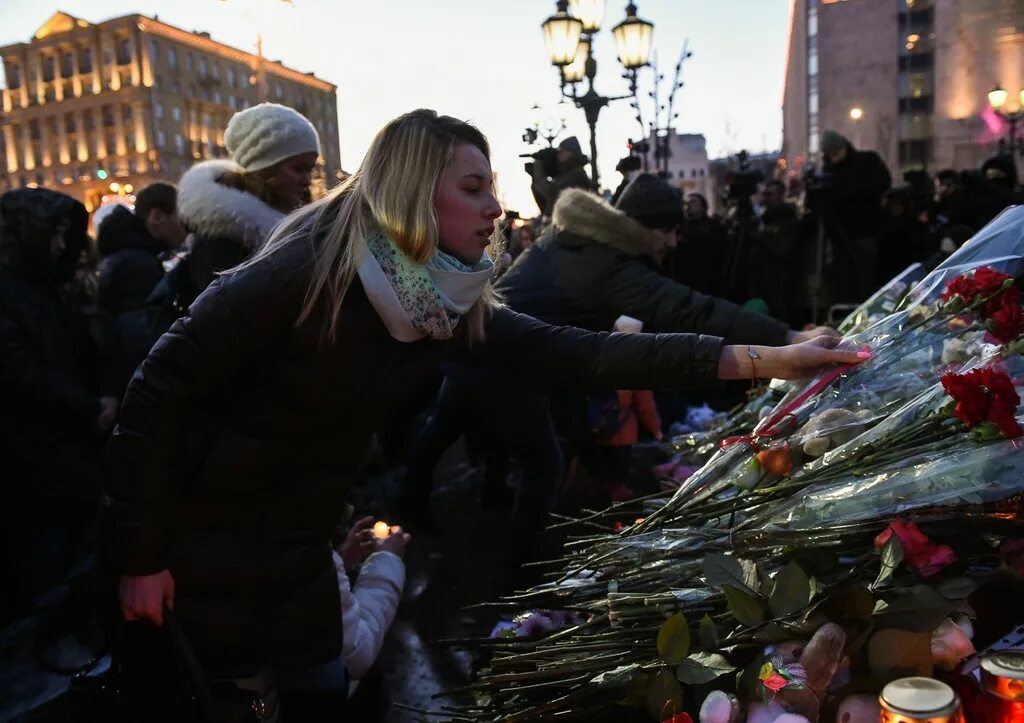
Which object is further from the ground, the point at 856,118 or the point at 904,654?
the point at 856,118

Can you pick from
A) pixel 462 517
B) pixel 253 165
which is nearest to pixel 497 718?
pixel 253 165

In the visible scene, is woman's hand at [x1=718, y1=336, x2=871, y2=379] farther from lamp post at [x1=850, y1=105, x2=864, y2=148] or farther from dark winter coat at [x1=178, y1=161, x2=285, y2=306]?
lamp post at [x1=850, y1=105, x2=864, y2=148]

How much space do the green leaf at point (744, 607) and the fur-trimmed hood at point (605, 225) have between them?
236cm

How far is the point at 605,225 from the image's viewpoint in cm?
371

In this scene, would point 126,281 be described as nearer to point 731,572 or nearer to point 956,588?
point 731,572

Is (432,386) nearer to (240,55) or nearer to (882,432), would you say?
(882,432)

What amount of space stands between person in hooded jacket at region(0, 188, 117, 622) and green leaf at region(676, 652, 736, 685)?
9.04 ft

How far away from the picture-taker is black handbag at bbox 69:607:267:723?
1.74 metres

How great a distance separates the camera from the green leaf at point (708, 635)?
61.7 inches

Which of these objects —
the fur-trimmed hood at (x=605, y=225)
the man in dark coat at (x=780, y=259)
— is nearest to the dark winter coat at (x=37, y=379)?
the fur-trimmed hood at (x=605, y=225)

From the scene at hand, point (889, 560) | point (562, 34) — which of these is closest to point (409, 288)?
point (889, 560)

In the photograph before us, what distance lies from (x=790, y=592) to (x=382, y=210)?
43.9 inches

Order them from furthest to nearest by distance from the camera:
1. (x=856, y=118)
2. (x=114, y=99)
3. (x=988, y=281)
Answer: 1. (x=114, y=99)
2. (x=856, y=118)
3. (x=988, y=281)

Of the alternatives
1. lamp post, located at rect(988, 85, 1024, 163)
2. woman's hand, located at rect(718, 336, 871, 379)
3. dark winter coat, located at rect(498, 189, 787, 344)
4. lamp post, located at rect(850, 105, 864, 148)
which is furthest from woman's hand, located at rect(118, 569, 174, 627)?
lamp post, located at rect(850, 105, 864, 148)
